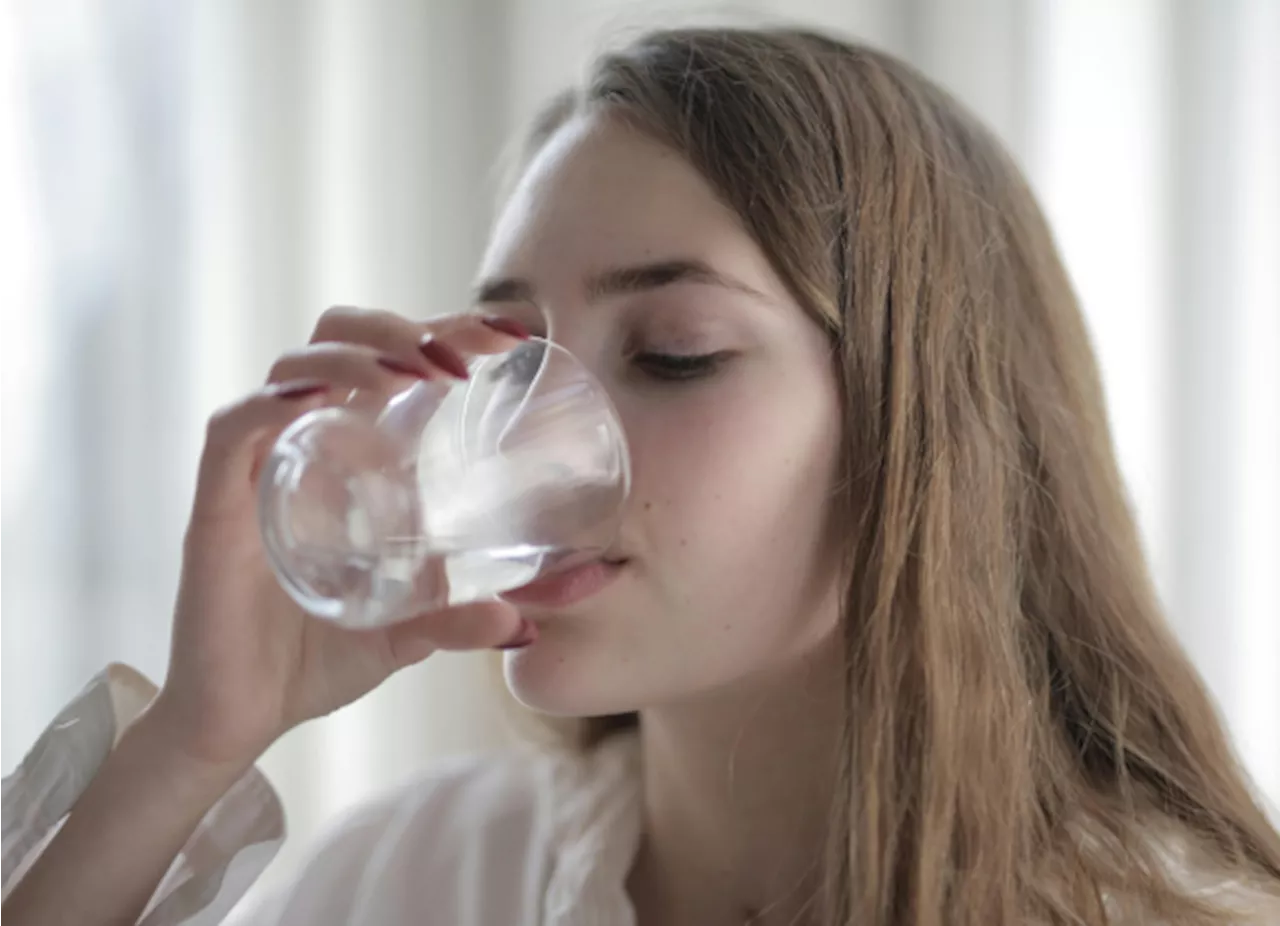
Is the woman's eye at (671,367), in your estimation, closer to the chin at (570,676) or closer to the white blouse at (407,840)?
the chin at (570,676)

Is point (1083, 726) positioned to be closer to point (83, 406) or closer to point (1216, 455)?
point (1216, 455)

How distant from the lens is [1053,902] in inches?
29.1

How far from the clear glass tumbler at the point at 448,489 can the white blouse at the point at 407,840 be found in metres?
0.29

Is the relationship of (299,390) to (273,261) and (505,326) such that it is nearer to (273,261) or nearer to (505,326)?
(505,326)

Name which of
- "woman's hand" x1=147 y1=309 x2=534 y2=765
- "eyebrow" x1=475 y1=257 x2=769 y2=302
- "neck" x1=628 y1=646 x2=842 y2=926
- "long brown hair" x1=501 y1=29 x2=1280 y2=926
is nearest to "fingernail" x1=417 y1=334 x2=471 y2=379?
"woman's hand" x1=147 y1=309 x2=534 y2=765

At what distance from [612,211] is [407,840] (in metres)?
0.56

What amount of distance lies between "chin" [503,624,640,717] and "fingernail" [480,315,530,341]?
0.56 ft

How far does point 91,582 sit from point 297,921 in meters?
0.38

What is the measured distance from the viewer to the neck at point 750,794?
85 centimetres

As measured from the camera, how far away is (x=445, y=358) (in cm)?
66

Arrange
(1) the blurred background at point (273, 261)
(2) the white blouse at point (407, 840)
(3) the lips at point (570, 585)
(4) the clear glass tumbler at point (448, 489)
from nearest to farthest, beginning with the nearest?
1. (4) the clear glass tumbler at point (448, 489)
2. (3) the lips at point (570, 585)
3. (2) the white blouse at point (407, 840)
4. (1) the blurred background at point (273, 261)

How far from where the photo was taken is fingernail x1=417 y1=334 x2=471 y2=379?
25.7 inches

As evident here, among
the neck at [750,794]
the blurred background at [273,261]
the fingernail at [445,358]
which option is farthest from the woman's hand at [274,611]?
the blurred background at [273,261]

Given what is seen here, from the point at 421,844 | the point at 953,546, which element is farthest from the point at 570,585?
the point at 421,844
